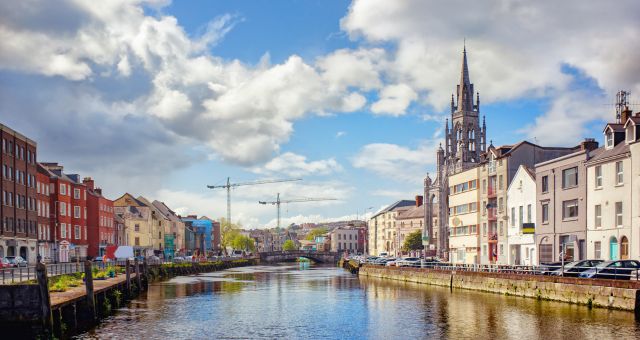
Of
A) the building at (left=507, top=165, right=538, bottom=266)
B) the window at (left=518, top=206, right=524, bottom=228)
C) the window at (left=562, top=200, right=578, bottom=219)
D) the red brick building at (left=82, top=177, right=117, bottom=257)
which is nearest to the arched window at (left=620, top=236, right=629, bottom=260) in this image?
the window at (left=562, top=200, right=578, bottom=219)

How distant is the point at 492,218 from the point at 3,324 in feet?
197

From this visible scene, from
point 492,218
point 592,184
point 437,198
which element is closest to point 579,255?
point 592,184

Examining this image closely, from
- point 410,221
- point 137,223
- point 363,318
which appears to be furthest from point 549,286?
point 410,221

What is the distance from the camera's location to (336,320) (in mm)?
42375

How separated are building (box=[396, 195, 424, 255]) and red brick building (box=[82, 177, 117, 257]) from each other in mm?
78357

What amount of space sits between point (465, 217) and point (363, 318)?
172 ft

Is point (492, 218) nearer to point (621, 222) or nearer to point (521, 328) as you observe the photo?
point (621, 222)

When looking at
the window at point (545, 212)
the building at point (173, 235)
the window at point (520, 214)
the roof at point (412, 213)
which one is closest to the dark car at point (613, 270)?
the window at point (545, 212)

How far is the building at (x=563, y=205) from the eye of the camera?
60.0 m

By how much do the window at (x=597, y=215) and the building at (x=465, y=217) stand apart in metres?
29.9

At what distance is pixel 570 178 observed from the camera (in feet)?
204

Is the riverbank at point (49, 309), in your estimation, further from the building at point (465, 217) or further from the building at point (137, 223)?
the building at point (137, 223)

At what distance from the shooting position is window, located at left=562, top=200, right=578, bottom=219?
61.3 m

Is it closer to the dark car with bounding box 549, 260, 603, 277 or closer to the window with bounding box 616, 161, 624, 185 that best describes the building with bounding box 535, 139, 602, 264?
the window with bounding box 616, 161, 624, 185
